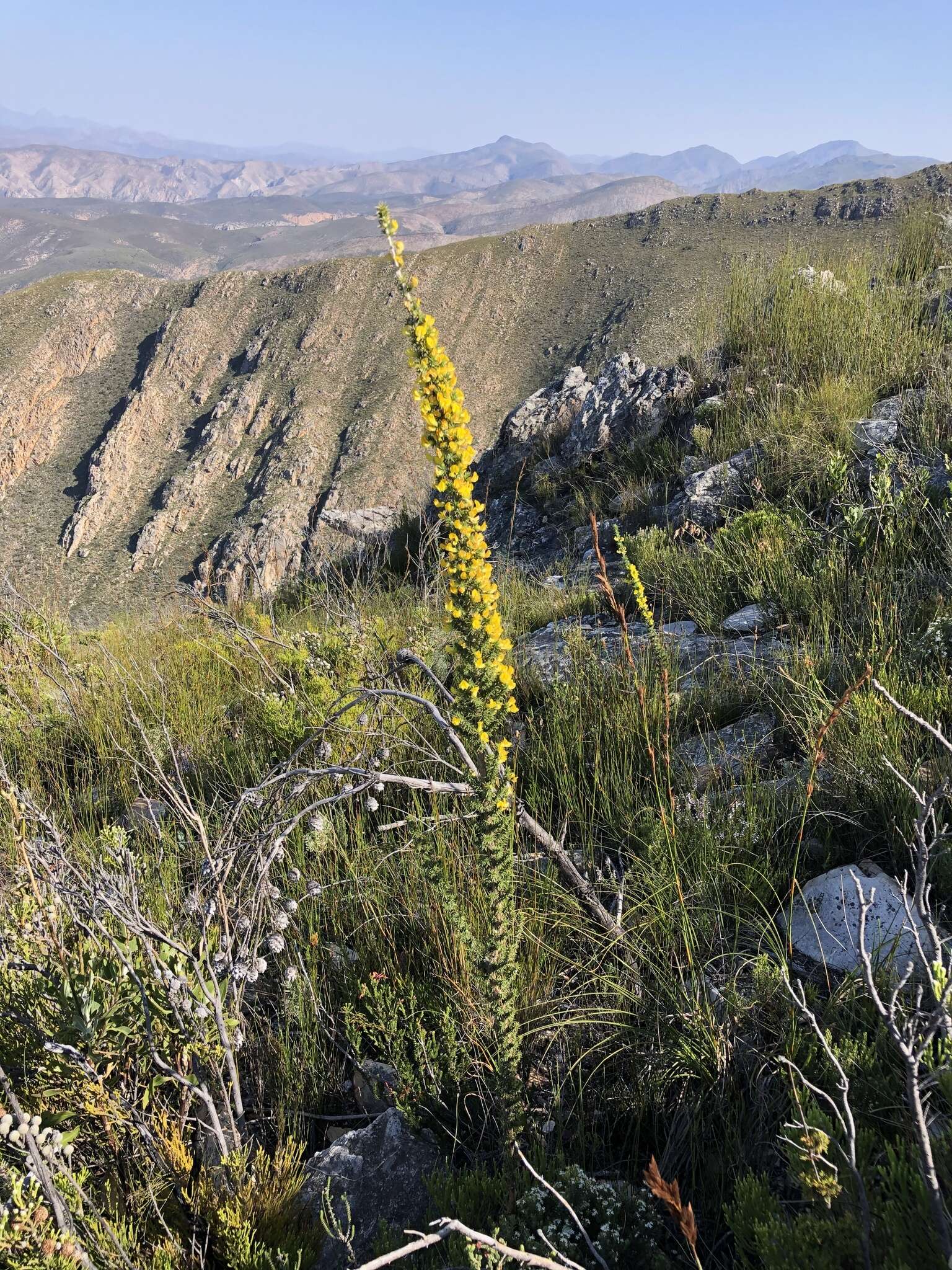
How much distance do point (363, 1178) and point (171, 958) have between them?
2.62 feet

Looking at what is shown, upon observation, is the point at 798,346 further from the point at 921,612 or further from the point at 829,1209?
the point at 829,1209

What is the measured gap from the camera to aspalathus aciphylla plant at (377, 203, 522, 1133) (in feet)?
5.34

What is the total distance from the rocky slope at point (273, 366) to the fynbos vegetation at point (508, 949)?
68448 mm

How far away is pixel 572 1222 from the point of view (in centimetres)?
156

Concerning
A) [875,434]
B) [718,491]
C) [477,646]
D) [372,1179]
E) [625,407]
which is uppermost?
[625,407]

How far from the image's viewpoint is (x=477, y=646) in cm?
168

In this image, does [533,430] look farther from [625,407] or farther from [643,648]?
[643,648]

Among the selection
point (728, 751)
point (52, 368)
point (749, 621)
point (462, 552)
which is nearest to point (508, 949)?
point (462, 552)

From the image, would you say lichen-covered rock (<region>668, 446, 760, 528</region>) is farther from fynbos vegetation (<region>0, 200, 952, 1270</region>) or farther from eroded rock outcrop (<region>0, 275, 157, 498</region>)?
eroded rock outcrop (<region>0, 275, 157, 498</region>)

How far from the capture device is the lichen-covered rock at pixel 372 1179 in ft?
5.65

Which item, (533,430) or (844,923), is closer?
(844,923)

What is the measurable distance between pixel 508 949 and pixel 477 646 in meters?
0.71

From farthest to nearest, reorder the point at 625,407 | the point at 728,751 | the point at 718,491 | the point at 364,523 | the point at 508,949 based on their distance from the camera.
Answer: the point at 364,523 < the point at 625,407 < the point at 718,491 < the point at 728,751 < the point at 508,949

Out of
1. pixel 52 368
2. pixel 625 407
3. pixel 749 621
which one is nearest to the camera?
pixel 749 621
